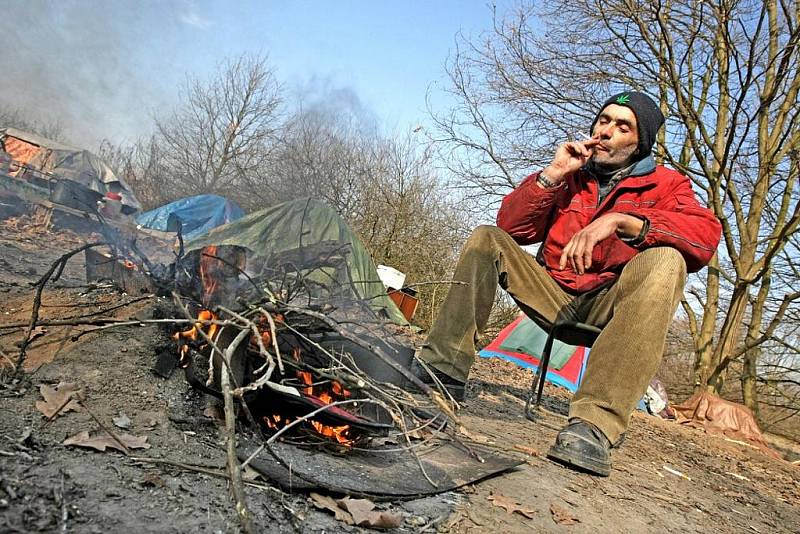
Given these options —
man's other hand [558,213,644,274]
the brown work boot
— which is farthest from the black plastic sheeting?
man's other hand [558,213,644,274]

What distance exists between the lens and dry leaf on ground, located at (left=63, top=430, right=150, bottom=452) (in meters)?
1.27

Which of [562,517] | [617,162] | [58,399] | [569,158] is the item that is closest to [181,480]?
[58,399]

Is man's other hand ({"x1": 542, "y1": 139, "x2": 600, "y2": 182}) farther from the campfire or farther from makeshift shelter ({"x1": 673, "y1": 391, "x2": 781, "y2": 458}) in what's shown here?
makeshift shelter ({"x1": 673, "y1": 391, "x2": 781, "y2": 458})

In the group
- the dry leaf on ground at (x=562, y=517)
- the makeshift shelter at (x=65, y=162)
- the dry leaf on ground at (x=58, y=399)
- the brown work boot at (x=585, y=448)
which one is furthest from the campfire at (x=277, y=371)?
the makeshift shelter at (x=65, y=162)

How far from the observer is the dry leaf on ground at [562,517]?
4.91ft

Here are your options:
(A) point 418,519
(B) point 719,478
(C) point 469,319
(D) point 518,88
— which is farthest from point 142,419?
(D) point 518,88

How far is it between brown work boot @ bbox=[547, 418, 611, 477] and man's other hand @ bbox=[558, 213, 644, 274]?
562 millimetres

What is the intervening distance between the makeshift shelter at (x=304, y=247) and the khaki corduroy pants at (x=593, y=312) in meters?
0.47

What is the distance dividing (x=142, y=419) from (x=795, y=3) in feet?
32.3

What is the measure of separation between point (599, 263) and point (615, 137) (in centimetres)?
61

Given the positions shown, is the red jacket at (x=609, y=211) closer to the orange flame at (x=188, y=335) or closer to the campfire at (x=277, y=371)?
the campfire at (x=277, y=371)

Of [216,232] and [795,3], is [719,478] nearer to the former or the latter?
[216,232]

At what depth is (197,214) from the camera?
1471 centimetres

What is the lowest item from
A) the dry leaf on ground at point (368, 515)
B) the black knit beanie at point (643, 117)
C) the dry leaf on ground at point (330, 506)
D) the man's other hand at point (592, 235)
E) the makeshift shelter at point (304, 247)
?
the dry leaf on ground at point (330, 506)
